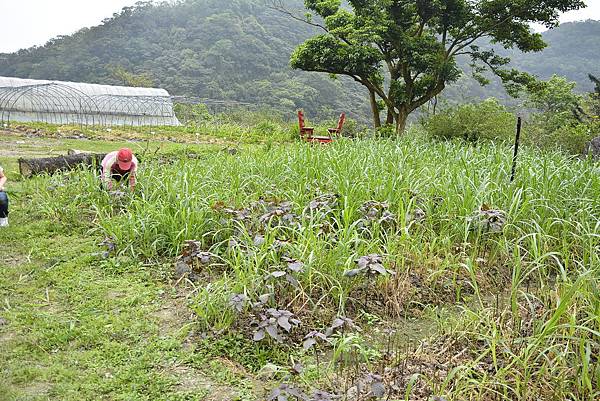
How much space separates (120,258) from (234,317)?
131 centimetres

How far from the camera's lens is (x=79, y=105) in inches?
742

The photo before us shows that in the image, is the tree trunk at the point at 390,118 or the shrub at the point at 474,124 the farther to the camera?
the tree trunk at the point at 390,118

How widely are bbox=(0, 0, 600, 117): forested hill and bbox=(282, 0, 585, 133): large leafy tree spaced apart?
1129cm

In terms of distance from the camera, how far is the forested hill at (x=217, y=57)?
27.2m

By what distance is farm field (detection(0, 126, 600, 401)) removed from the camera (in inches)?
74.9

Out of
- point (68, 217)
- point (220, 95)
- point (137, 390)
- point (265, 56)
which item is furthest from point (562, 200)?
point (265, 56)

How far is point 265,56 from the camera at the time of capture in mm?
30641

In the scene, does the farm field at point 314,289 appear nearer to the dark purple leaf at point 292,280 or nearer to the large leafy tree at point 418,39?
the dark purple leaf at point 292,280

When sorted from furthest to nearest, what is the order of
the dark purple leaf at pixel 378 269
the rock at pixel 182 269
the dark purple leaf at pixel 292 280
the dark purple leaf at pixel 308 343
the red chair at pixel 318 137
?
1. the red chair at pixel 318 137
2. the rock at pixel 182 269
3. the dark purple leaf at pixel 292 280
4. the dark purple leaf at pixel 378 269
5. the dark purple leaf at pixel 308 343

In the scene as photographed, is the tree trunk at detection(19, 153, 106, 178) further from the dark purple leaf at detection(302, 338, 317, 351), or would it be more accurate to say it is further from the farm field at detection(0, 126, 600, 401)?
the dark purple leaf at detection(302, 338, 317, 351)

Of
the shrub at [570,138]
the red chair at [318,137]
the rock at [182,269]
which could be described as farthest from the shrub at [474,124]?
the rock at [182,269]

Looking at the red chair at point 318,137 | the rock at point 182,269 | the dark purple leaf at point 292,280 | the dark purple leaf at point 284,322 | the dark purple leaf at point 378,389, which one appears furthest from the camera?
the red chair at point 318,137

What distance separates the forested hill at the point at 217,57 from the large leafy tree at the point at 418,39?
37.0 ft

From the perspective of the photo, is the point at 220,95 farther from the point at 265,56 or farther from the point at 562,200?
the point at 562,200
